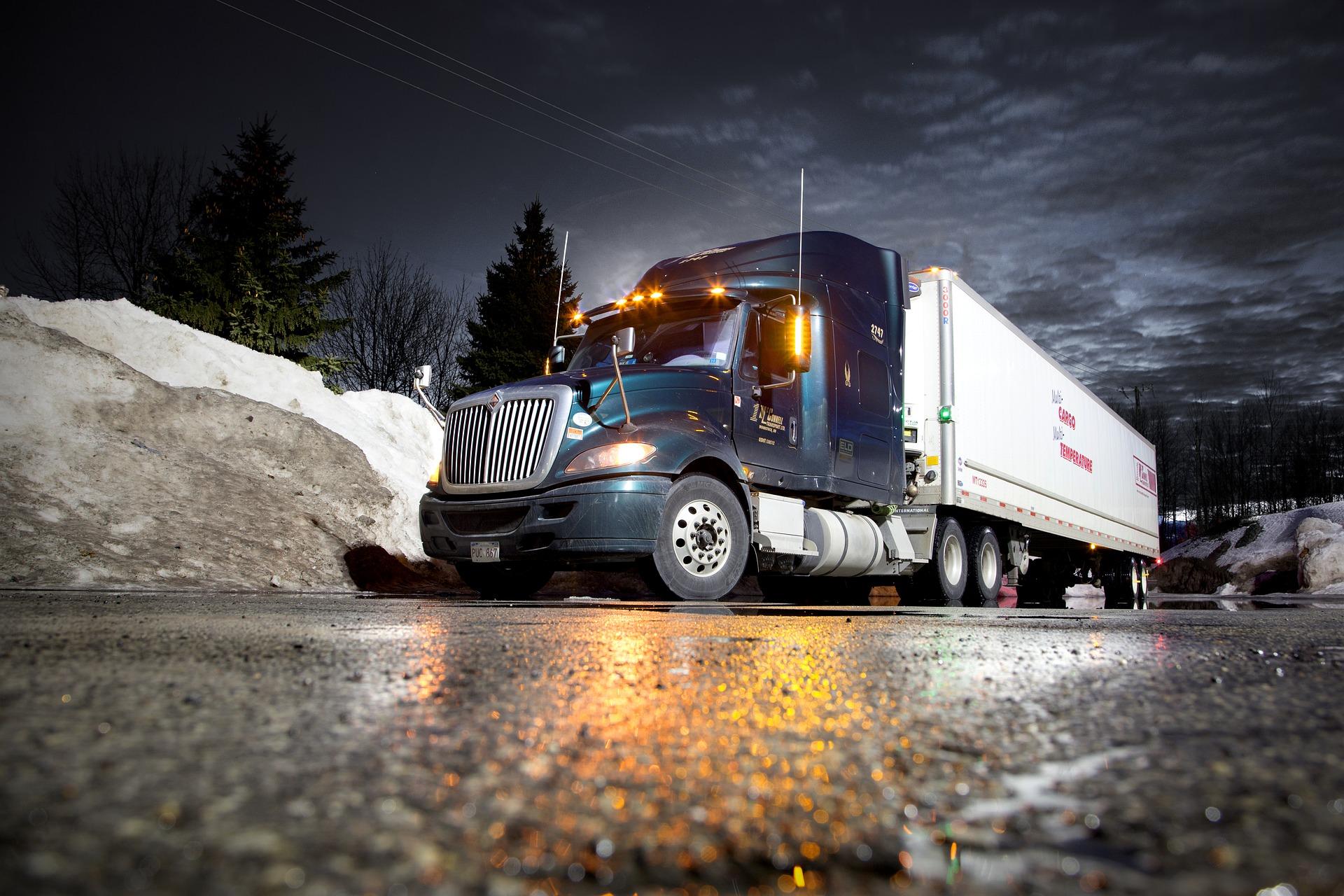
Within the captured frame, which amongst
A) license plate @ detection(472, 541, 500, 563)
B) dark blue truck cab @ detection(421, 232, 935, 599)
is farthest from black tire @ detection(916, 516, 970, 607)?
license plate @ detection(472, 541, 500, 563)

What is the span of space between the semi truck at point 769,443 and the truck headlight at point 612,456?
0.02 meters

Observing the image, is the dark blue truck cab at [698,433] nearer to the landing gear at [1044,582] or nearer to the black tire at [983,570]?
the black tire at [983,570]

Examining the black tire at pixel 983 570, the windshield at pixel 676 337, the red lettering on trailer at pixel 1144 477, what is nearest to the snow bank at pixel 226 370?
the windshield at pixel 676 337

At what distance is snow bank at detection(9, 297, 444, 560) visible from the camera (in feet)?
59.2

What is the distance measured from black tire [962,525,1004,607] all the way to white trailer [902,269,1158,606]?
14.2 inches

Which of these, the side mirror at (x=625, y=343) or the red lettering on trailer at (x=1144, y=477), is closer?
the side mirror at (x=625, y=343)

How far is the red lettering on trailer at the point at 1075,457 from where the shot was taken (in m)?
14.8

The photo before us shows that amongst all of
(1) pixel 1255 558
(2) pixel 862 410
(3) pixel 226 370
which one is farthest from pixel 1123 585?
(3) pixel 226 370

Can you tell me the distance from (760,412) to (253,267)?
2626 centimetres

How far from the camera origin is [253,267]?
29391 millimetres

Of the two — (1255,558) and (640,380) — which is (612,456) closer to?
(640,380)

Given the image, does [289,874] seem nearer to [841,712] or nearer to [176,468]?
[841,712]

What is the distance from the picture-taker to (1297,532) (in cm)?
2975

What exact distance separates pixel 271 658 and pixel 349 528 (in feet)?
36.2
